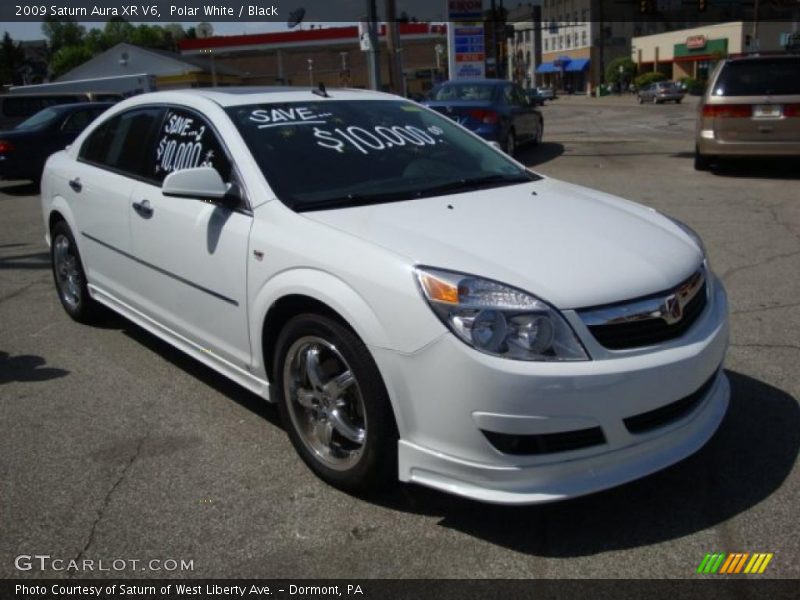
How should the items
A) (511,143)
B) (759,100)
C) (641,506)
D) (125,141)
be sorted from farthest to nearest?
1. (511,143)
2. (759,100)
3. (125,141)
4. (641,506)

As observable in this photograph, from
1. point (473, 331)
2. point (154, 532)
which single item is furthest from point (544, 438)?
point (154, 532)

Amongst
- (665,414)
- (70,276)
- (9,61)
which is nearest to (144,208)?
(70,276)

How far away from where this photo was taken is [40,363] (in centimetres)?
491

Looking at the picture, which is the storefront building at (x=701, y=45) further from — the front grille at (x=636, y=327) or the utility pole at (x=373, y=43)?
the front grille at (x=636, y=327)

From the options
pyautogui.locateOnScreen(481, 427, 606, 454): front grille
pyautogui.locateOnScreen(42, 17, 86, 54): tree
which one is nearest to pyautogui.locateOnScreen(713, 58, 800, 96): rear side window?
pyautogui.locateOnScreen(481, 427, 606, 454): front grille

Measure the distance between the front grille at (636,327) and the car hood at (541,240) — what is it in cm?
4

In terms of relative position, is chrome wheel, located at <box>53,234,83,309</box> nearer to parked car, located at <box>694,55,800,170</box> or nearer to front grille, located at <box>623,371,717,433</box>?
front grille, located at <box>623,371,717,433</box>

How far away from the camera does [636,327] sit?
2.84m

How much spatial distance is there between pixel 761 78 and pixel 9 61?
315ft

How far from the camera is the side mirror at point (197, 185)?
139 inches

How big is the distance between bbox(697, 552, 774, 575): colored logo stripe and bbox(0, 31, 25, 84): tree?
322 feet

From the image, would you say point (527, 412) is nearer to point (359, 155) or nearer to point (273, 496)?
point (273, 496)
